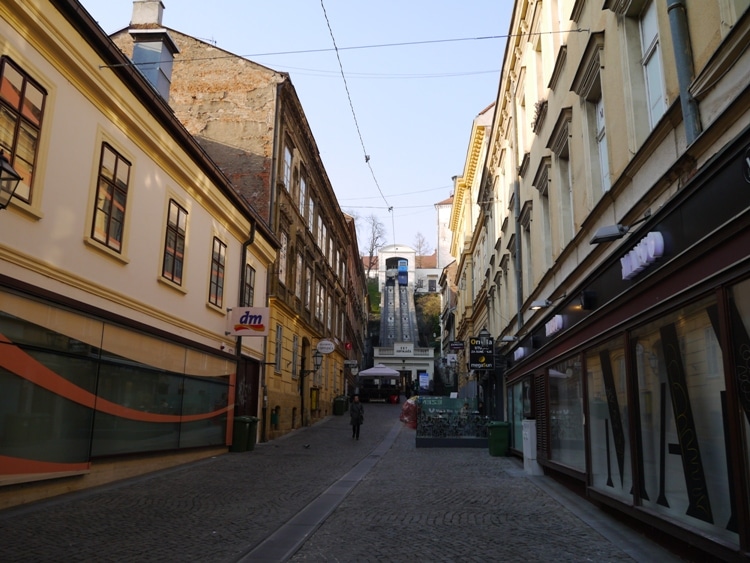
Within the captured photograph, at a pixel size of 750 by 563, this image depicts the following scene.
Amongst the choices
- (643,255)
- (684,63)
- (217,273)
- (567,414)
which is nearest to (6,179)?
(643,255)

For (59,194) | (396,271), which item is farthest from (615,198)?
(396,271)

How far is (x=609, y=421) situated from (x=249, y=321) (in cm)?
1146

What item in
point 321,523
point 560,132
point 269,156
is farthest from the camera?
point 269,156

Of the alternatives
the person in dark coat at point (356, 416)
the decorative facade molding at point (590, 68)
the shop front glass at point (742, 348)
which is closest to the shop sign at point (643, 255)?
the shop front glass at point (742, 348)

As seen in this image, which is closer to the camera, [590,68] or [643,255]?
[643,255]

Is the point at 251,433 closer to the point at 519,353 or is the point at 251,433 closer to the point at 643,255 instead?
the point at 519,353

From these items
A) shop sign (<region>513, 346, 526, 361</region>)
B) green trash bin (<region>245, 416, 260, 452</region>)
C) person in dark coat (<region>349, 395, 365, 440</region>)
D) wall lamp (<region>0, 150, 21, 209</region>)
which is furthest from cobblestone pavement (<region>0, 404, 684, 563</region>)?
person in dark coat (<region>349, 395, 365, 440</region>)

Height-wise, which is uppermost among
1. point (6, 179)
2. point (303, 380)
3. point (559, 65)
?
point (559, 65)

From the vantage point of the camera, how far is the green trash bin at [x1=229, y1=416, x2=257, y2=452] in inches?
714

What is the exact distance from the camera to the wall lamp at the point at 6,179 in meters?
6.55

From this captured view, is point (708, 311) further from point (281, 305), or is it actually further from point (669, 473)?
point (281, 305)

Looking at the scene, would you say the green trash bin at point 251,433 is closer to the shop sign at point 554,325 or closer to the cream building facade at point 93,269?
the cream building facade at point 93,269

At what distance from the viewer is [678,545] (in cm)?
630

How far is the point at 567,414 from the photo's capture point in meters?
11.5
